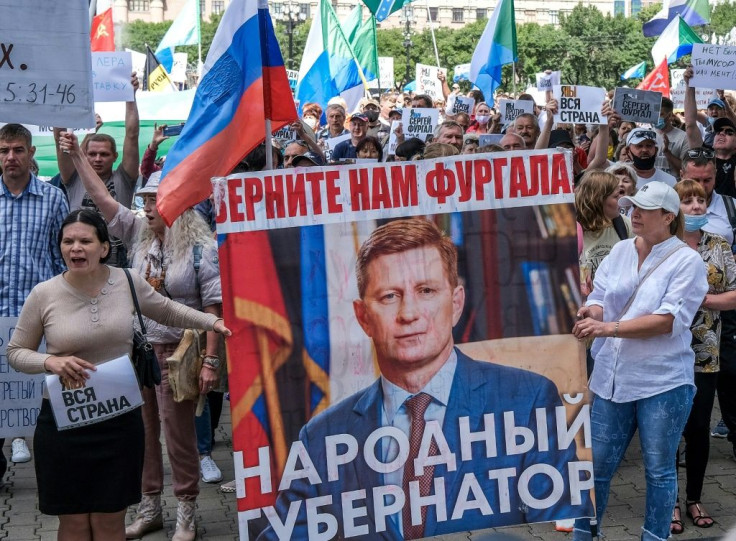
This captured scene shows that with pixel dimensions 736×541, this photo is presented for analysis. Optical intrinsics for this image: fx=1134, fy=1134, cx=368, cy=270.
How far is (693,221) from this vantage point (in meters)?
5.82

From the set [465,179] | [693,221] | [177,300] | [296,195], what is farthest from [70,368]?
[693,221]

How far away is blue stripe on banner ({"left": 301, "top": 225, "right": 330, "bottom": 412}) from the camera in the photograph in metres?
4.18

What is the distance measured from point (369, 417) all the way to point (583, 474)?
2.85 feet

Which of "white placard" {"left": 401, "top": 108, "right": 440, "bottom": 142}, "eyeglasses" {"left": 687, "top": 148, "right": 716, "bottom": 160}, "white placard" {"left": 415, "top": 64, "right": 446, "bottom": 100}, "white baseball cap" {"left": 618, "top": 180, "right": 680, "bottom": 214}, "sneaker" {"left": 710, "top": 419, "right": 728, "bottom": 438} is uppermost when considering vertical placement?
"white placard" {"left": 415, "top": 64, "right": 446, "bottom": 100}

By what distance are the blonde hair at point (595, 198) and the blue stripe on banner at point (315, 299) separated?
235 centimetres

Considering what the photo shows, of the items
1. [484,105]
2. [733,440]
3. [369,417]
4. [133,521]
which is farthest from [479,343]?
[484,105]

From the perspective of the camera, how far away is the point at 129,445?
4.70 metres

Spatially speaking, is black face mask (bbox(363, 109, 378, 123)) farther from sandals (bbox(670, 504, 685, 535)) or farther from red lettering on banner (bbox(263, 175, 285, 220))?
red lettering on banner (bbox(263, 175, 285, 220))

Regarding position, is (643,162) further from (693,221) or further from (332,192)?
(332,192)

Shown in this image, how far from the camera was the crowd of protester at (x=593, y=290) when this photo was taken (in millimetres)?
4699

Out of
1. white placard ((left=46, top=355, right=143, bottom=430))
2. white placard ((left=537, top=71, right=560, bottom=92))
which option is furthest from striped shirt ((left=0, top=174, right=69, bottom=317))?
white placard ((left=537, top=71, right=560, bottom=92))

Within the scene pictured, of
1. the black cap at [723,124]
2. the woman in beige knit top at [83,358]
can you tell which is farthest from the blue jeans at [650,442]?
the black cap at [723,124]

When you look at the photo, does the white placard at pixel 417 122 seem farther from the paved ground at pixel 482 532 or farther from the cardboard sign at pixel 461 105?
the paved ground at pixel 482 532

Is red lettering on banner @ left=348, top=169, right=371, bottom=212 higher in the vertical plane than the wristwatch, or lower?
higher
